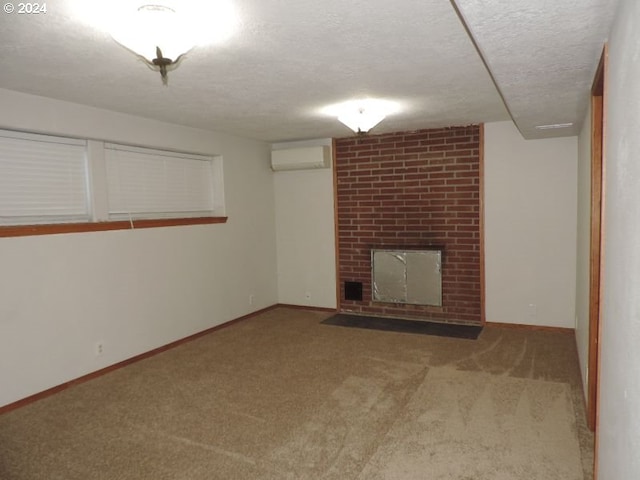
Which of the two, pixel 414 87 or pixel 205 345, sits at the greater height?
pixel 414 87

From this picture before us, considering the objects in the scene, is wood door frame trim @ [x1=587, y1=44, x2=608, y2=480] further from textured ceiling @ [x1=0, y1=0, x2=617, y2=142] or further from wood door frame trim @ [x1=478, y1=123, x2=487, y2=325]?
wood door frame trim @ [x1=478, y1=123, x2=487, y2=325]

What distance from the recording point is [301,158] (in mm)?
5316

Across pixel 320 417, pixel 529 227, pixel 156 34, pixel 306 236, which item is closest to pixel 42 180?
pixel 156 34

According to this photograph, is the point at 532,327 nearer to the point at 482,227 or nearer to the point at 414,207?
the point at 482,227

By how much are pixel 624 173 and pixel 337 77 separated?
1.90m

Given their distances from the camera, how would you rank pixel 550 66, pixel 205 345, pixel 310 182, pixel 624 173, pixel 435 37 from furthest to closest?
1. pixel 310 182
2. pixel 205 345
3. pixel 435 37
4. pixel 550 66
5. pixel 624 173

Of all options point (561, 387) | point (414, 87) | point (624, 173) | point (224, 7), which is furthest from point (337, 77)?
point (561, 387)

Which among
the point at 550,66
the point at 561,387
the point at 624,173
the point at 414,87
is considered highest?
the point at 414,87

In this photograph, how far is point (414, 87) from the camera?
3090 mm

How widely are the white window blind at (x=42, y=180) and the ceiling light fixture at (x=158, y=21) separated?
1.66m

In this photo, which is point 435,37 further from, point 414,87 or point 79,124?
point 79,124

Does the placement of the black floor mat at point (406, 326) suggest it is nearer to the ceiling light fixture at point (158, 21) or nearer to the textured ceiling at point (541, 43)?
the textured ceiling at point (541, 43)

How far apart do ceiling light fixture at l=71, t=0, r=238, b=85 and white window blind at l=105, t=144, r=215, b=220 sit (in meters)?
2.05

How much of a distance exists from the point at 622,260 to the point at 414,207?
12.5 feet
